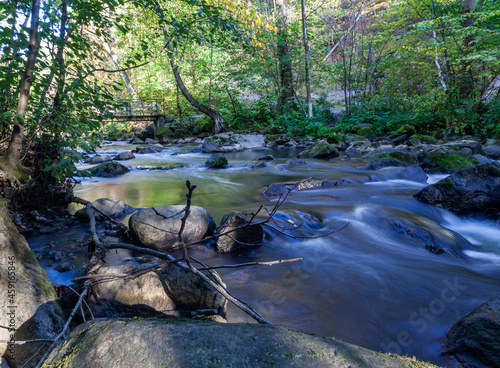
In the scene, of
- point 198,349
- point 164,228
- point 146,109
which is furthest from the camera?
point 146,109

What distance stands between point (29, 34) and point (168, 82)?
2241 centimetres

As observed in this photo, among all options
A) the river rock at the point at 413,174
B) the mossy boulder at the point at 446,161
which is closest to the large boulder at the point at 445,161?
the mossy boulder at the point at 446,161

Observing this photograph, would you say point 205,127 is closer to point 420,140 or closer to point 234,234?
point 420,140

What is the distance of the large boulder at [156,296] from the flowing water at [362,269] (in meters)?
0.41

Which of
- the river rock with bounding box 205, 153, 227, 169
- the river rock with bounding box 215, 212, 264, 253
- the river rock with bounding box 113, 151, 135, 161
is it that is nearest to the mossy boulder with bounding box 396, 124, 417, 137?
the river rock with bounding box 205, 153, 227, 169

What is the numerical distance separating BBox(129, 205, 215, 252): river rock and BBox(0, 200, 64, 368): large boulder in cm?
163

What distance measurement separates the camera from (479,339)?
184cm

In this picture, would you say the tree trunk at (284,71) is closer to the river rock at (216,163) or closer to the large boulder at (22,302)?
the river rock at (216,163)

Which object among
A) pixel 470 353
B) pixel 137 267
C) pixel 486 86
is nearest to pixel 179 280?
pixel 137 267

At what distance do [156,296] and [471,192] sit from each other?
5.72 meters

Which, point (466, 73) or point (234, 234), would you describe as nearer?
point (234, 234)

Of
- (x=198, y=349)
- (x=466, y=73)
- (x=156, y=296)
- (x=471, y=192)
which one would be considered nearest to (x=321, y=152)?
(x=471, y=192)

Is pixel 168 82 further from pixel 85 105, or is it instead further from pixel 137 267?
pixel 137 267

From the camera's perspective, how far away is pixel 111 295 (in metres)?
2.16
